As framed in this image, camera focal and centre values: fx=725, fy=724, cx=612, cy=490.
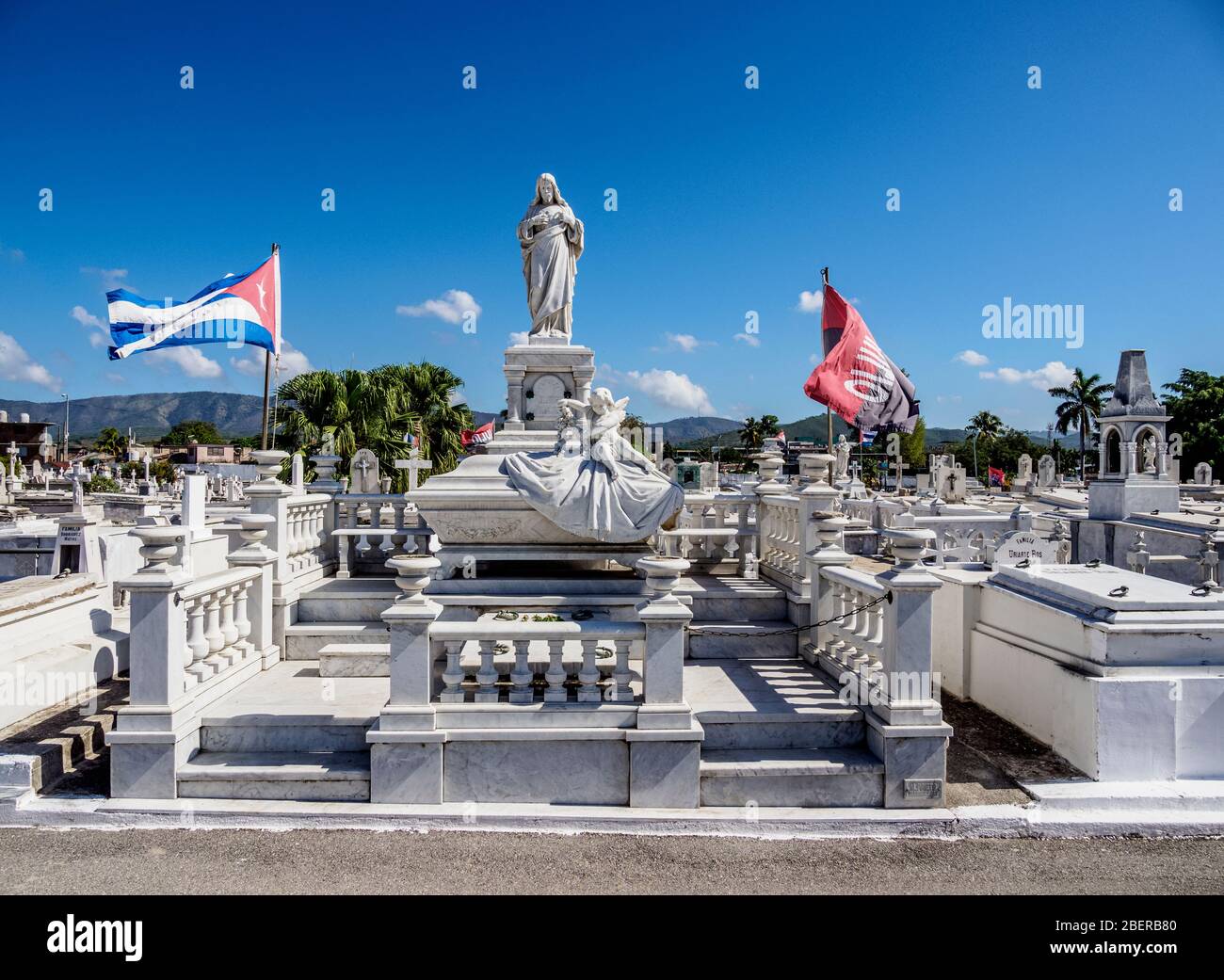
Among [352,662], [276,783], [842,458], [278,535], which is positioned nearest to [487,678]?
[276,783]

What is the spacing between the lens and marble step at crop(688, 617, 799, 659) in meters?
6.99

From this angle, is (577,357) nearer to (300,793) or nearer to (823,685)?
(823,685)

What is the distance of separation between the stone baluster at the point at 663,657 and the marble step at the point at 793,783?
1.49ft

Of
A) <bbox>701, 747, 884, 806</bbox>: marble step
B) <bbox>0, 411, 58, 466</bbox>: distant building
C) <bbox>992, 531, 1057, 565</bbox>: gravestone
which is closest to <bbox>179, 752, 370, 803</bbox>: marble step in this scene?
<bbox>701, 747, 884, 806</bbox>: marble step

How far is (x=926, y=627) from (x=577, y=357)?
17.7 ft

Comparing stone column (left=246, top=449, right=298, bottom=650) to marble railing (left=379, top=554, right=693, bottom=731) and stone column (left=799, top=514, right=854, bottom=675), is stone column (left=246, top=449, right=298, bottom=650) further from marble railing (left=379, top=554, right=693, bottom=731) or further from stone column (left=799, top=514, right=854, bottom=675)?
stone column (left=799, top=514, right=854, bottom=675)

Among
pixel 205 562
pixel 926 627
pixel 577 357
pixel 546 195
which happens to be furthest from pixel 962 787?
pixel 205 562

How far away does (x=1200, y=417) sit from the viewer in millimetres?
50406

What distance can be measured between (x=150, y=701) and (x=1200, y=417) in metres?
63.6

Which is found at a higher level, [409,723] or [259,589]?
[259,589]

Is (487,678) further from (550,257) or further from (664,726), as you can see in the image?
(550,257)

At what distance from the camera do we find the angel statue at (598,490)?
22.6 feet

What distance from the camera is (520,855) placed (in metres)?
4.42

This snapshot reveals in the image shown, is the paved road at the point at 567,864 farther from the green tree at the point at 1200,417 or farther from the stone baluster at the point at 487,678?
the green tree at the point at 1200,417
